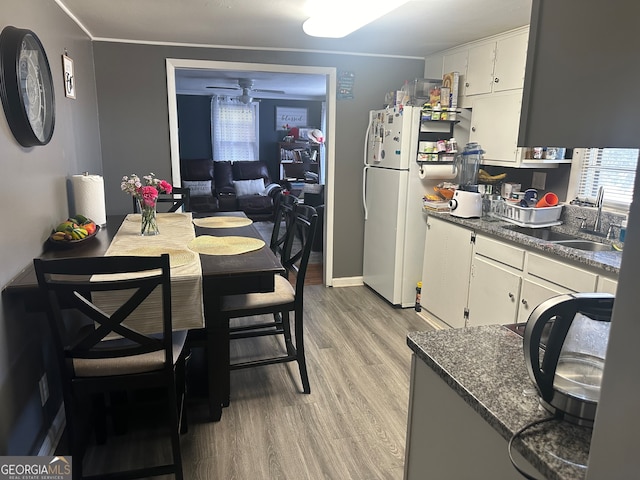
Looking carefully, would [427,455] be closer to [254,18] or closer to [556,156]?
[556,156]

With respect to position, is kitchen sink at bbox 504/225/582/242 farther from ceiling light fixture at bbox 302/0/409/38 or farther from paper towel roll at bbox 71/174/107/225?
paper towel roll at bbox 71/174/107/225

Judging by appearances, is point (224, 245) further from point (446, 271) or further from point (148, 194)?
point (446, 271)

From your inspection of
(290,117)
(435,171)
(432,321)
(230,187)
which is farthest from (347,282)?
(290,117)

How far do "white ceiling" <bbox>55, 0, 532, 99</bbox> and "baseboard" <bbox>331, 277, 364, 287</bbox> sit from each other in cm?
217

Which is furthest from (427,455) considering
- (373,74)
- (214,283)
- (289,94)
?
(289,94)

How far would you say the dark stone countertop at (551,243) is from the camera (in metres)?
2.11

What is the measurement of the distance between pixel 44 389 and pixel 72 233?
0.77 m

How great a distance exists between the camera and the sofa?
7633mm

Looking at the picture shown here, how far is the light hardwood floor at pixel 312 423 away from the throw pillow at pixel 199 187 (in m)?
5.21

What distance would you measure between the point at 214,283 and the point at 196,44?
2.63 m

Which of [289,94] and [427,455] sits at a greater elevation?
[289,94]

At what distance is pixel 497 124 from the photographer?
323 centimetres

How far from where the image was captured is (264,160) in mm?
9125

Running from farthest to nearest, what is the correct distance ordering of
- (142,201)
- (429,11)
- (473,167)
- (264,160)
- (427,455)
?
1. (264,160)
2. (473,167)
3. (429,11)
4. (142,201)
5. (427,455)
